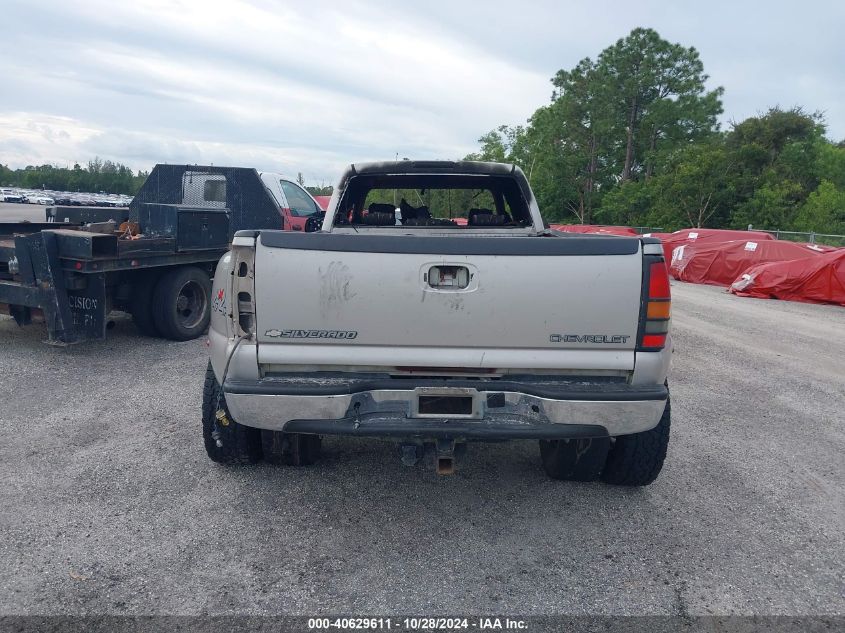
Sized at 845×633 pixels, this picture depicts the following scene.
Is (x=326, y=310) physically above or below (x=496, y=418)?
above

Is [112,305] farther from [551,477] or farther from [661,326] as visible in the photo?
[661,326]

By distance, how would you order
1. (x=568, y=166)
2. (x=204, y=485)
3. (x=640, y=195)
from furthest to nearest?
(x=568, y=166)
(x=640, y=195)
(x=204, y=485)

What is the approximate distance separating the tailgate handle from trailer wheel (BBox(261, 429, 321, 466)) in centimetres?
131

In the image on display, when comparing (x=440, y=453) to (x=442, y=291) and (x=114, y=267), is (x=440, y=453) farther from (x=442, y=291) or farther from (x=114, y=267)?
(x=114, y=267)

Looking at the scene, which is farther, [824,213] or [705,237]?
[824,213]

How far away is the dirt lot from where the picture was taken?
2.77 metres

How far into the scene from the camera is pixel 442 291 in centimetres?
298

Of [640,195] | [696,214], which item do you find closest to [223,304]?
[696,214]

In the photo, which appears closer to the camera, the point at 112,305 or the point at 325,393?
the point at 325,393

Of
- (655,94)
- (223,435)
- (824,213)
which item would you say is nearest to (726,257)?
(223,435)

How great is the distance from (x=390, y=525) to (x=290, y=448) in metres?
0.86

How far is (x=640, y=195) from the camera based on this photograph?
43062 mm

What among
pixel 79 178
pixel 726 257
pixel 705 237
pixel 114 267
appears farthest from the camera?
pixel 79 178

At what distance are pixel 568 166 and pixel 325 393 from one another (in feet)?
170
